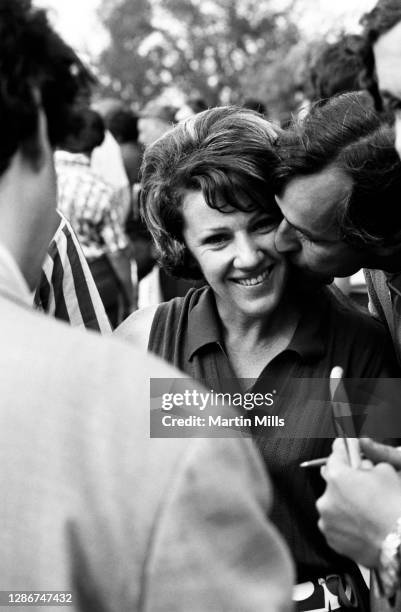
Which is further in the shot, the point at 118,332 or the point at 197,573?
the point at 118,332

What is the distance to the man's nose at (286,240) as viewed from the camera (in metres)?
2.59

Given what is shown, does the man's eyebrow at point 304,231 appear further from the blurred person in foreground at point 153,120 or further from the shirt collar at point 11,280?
the blurred person in foreground at point 153,120

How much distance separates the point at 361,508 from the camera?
182 cm

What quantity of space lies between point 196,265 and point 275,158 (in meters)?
0.45

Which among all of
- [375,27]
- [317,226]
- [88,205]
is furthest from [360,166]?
[88,205]

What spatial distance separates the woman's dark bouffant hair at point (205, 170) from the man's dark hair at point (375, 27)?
1.42ft

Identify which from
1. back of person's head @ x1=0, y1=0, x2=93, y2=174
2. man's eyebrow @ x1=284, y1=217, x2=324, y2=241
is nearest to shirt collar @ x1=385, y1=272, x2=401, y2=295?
man's eyebrow @ x1=284, y1=217, x2=324, y2=241

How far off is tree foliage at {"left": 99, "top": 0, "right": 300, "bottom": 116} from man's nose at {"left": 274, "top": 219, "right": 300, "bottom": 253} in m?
46.7

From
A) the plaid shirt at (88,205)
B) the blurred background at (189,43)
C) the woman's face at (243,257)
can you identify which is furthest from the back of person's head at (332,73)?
the blurred background at (189,43)

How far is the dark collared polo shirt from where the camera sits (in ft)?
7.60

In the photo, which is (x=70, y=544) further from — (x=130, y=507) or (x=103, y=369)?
(x=103, y=369)

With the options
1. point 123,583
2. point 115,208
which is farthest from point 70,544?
point 115,208

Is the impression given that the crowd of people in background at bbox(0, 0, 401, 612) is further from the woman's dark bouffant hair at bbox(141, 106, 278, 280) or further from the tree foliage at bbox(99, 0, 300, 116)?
the tree foliage at bbox(99, 0, 300, 116)

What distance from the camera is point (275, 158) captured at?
101 inches
